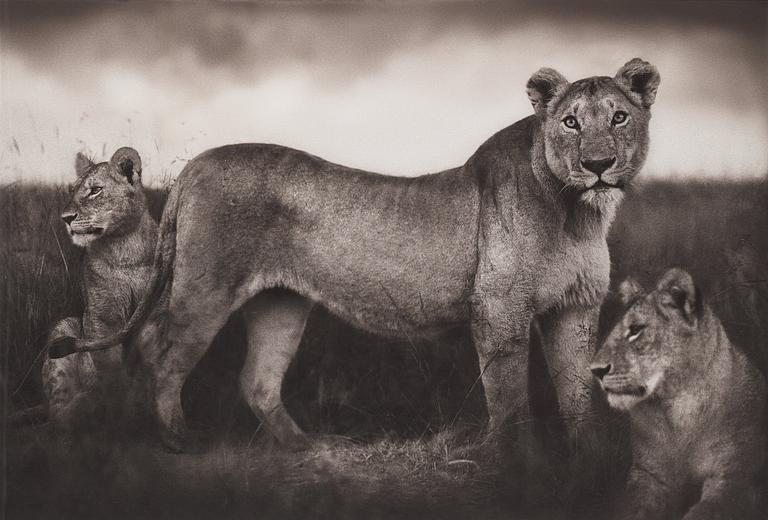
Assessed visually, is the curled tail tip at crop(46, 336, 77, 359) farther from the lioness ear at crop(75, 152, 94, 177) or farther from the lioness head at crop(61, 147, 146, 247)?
the lioness ear at crop(75, 152, 94, 177)

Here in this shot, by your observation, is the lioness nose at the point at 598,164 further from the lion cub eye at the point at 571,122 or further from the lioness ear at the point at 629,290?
the lioness ear at the point at 629,290

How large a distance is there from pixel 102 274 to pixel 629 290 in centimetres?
266

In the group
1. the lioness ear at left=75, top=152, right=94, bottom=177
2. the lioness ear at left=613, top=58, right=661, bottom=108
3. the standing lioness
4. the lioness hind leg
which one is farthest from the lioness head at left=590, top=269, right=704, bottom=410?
the lioness ear at left=75, top=152, right=94, bottom=177

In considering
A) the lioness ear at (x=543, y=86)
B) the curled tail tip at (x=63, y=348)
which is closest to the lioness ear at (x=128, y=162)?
the curled tail tip at (x=63, y=348)

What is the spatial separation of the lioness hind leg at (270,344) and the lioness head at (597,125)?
5.17 feet

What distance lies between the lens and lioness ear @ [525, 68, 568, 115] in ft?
18.3

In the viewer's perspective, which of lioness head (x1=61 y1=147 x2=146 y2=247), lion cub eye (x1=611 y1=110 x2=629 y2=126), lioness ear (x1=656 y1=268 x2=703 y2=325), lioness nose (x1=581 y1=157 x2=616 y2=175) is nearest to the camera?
lioness ear (x1=656 y1=268 x2=703 y2=325)

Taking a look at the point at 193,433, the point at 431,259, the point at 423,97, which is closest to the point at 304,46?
the point at 423,97

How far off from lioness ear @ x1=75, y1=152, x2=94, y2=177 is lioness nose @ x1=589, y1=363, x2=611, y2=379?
275 cm

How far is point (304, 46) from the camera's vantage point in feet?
19.5

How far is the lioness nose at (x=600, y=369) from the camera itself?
513cm

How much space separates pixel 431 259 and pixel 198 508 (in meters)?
1.64

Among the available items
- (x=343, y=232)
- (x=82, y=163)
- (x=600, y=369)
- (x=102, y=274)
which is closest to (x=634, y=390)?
(x=600, y=369)

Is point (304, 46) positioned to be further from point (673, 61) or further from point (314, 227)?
point (673, 61)
